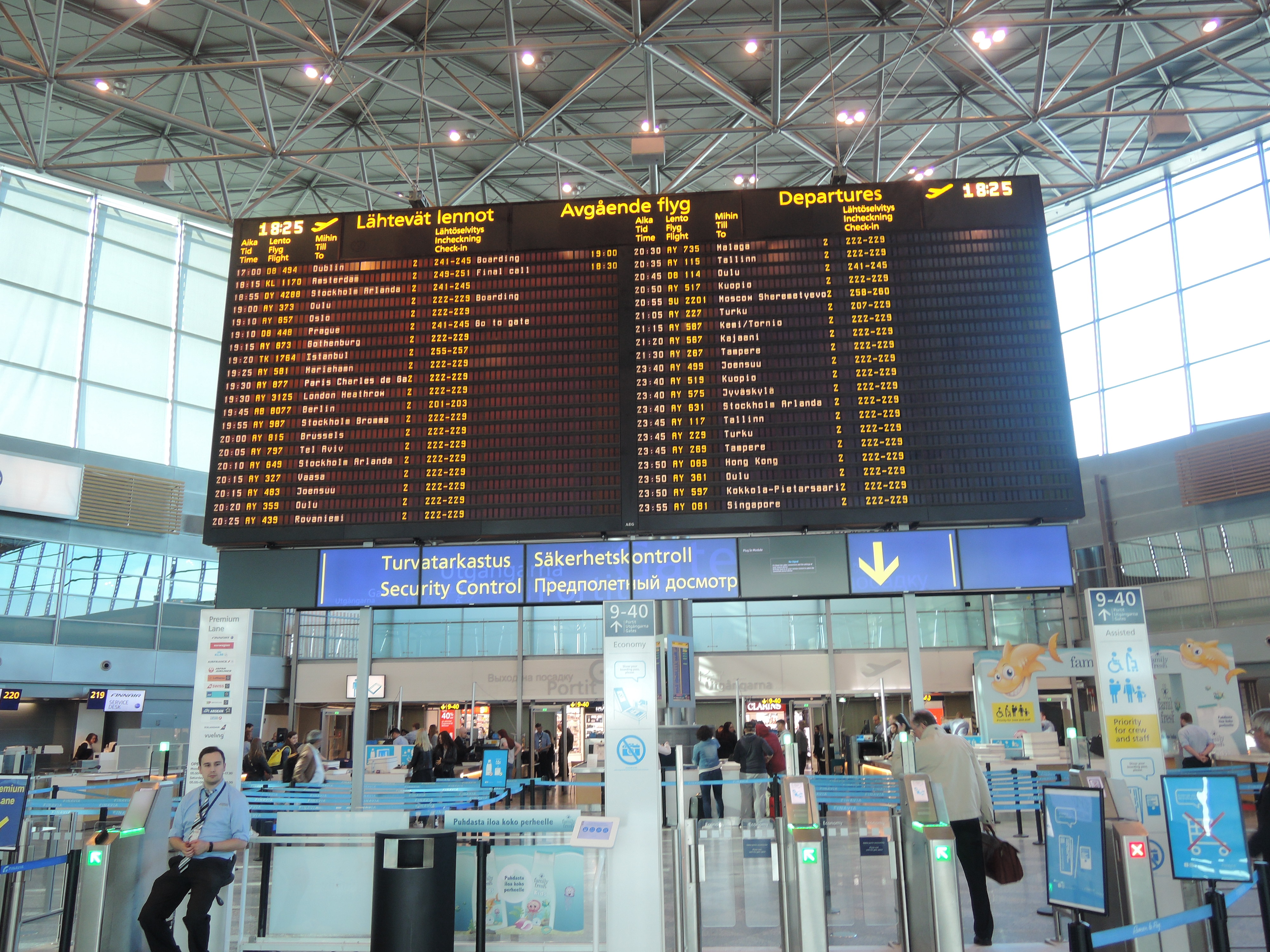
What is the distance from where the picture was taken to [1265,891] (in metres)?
4.73

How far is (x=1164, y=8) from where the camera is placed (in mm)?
18344

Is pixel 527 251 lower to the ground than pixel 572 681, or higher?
higher

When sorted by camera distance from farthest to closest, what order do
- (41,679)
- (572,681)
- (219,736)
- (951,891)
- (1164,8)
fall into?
(572,681) → (41,679) → (1164,8) → (219,736) → (951,891)

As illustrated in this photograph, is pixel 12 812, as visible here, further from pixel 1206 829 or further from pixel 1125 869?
pixel 1206 829

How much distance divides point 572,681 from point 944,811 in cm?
2297

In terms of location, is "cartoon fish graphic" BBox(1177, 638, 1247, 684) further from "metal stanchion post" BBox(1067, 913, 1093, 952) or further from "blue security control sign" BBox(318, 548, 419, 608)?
"metal stanchion post" BBox(1067, 913, 1093, 952)

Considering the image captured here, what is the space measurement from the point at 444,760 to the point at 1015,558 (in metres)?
12.8

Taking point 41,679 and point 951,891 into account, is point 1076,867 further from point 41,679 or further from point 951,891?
point 41,679

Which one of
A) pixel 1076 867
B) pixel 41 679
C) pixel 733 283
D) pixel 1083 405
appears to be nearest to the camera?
pixel 1076 867

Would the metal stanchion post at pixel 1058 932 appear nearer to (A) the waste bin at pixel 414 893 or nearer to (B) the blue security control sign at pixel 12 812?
(A) the waste bin at pixel 414 893

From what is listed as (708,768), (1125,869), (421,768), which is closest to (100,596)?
(421,768)

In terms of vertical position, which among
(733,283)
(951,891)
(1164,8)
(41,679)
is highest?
(1164,8)

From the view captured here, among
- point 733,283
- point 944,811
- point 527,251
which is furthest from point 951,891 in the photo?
point 527,251

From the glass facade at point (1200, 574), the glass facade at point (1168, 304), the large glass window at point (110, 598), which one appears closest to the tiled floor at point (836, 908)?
the glass facade at point (1200, 574)
